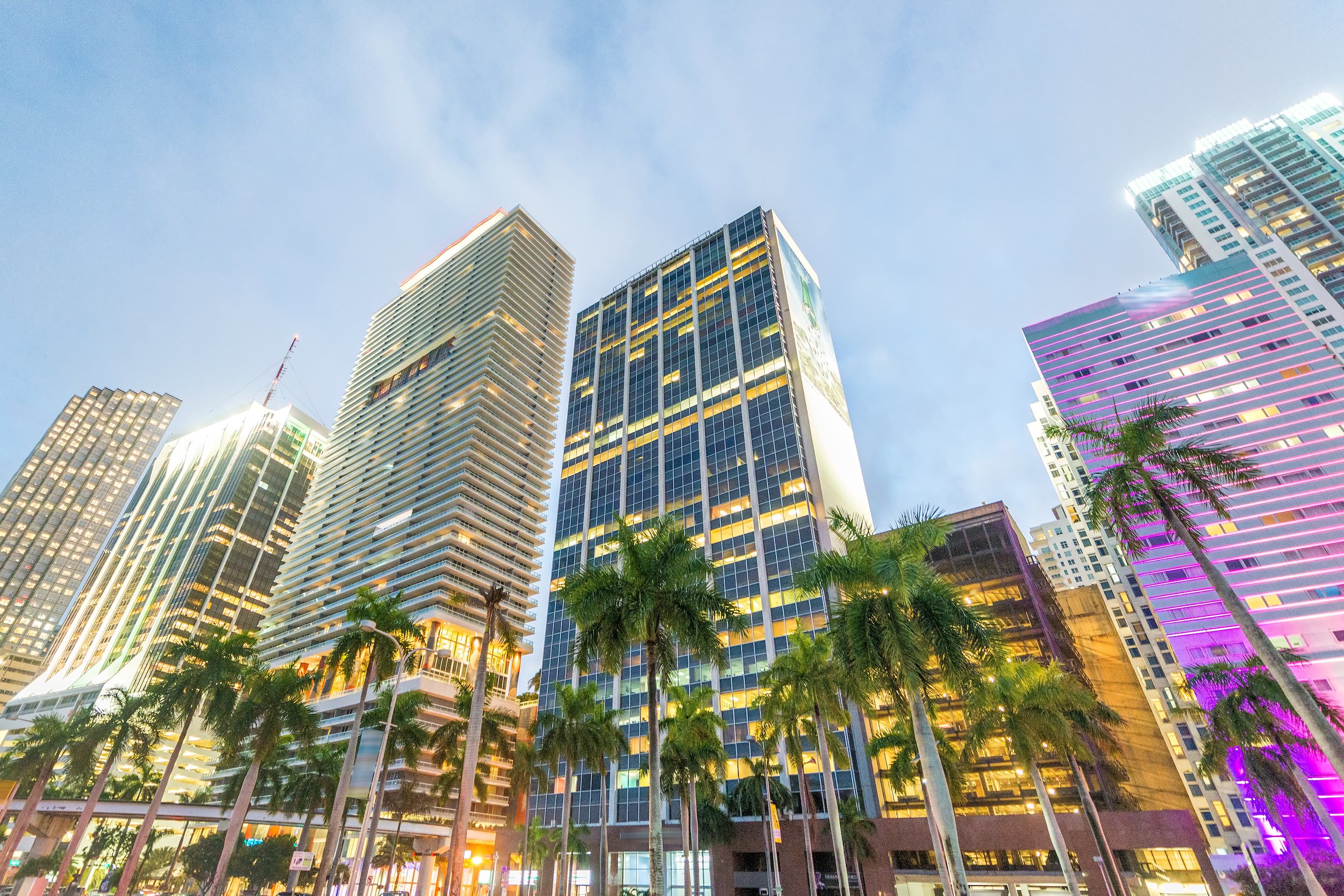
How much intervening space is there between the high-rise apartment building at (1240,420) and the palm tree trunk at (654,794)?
240ft

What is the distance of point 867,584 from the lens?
83.5 ft

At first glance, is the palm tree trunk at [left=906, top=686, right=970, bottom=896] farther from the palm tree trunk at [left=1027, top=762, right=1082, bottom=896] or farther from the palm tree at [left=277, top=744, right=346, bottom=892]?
the palm tree at [left=277, top=744, right=346, bottom=892]

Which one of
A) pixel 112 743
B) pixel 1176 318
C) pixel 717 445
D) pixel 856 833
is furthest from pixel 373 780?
pixel 1176 318

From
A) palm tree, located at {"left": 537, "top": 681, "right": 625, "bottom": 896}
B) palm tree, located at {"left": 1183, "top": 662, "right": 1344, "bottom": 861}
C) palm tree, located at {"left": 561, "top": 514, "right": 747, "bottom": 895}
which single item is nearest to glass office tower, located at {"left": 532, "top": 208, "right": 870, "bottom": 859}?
palm tree, located at {"left": 537, "top": 681, "right": 625, "bottom": 896}

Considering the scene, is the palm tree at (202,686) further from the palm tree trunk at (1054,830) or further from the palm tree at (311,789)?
the palm tree trunk at (1054,830)

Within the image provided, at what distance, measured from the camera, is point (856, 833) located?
172ft

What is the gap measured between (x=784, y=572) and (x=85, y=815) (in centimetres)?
6878

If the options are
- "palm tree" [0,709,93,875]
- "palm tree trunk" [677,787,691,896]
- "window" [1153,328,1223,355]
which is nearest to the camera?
"palm tree trunk" [677,787,691,896]

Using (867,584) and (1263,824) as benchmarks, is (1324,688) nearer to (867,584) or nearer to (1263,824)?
(1263,824)

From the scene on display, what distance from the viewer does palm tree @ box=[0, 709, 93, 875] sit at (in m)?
50.5

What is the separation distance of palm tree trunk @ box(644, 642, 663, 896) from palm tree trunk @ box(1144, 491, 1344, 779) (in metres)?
21.3

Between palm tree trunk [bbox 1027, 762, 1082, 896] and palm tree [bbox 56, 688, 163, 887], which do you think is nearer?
palm tree trunk [bbox 1027, 762, 1082, 896]

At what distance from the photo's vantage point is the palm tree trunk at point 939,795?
70.9 ft

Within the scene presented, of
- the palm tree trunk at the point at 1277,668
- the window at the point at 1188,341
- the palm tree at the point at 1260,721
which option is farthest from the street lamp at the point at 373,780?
the window at the point at 1188,341
